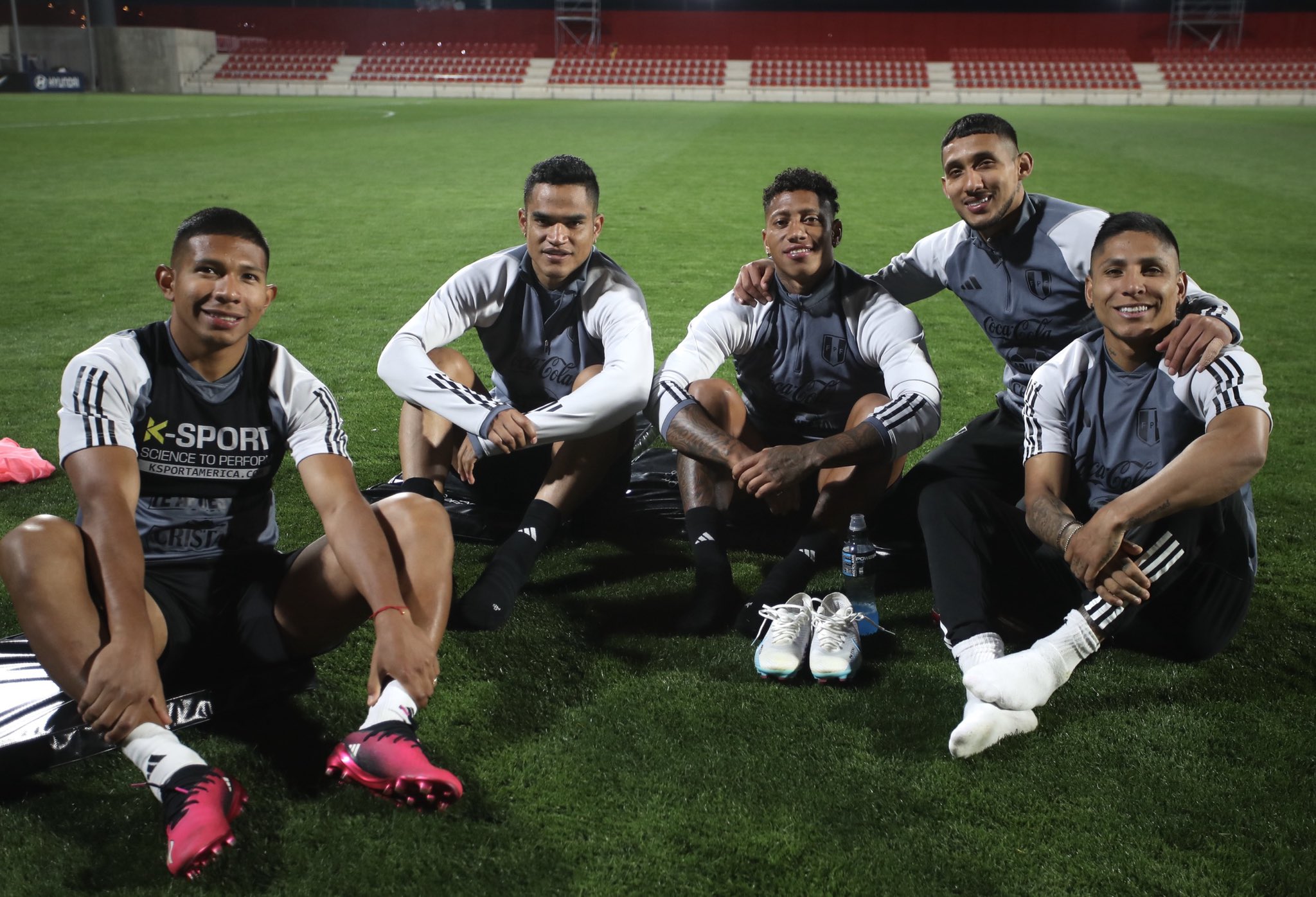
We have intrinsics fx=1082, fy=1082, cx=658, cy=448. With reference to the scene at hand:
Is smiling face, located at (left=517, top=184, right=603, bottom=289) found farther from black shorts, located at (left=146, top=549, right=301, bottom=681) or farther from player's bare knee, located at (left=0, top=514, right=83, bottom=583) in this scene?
player's bare knee, located at (left=0, top=514, right=83, bottom=583)

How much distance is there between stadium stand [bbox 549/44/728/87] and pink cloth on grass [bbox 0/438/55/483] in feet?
143

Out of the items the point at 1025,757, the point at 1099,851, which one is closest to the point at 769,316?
the point at 1025,757

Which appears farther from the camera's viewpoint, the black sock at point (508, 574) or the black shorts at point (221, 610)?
the black sock at point (508, 574)

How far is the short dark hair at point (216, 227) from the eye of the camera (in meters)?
2.73

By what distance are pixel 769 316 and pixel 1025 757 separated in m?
1.86

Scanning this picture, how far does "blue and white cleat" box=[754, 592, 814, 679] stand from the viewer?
121 inches

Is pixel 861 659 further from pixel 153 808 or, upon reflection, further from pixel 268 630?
pixel 153 808

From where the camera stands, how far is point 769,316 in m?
3.98

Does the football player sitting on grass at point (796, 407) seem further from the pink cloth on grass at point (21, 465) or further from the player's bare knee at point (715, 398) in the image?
the pink cloth on grass at point (21, 465)

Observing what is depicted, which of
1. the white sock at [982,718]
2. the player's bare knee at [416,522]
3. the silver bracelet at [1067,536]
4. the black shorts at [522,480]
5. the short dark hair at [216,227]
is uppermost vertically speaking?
the short dark hair at [216,227]

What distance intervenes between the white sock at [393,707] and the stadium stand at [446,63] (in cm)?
4782

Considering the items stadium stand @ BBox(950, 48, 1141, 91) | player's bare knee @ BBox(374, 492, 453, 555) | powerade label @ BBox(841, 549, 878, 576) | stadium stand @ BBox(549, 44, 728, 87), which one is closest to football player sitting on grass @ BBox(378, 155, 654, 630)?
player's bare knee @ BBox(374, 492, 453, 555)

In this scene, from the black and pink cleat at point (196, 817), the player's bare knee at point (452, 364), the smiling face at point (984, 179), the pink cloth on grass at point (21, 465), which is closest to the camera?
the black and pink cleat at point (196, 817)

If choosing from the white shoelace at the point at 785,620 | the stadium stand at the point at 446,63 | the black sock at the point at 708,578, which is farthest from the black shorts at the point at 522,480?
the stadium stand at the point at 446,63
